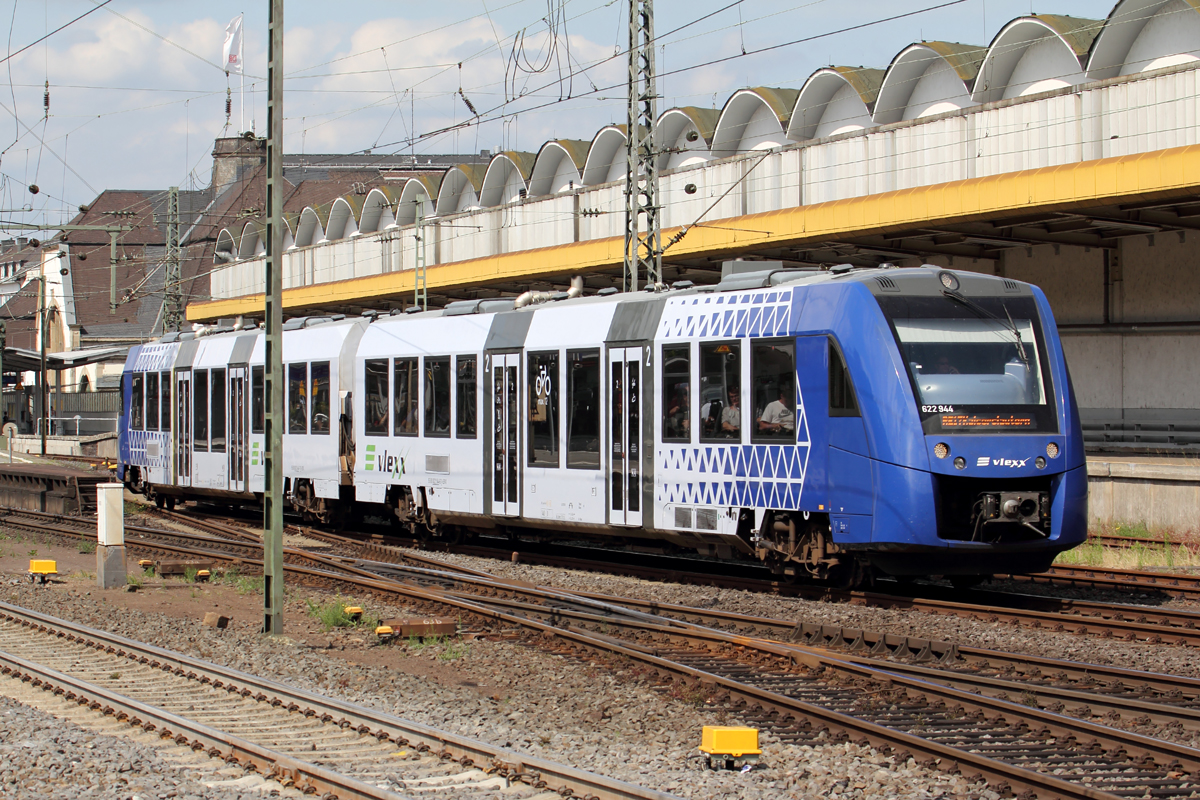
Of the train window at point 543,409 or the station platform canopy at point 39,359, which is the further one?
the station platform canopy at point 39,359

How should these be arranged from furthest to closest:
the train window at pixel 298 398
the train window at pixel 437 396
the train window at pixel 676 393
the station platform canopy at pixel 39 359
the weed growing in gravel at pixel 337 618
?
the station platform canopy at pixel 39 359, the train window at pixel 298 398, the train window at pixel 437 396, the train window at pixel 676 393, the weed growing in gravel at pixel 337 618

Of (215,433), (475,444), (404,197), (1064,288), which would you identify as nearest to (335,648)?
(475,444)

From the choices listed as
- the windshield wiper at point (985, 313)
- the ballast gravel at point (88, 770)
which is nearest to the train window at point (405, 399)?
the windshield wiper at point (985, 313)

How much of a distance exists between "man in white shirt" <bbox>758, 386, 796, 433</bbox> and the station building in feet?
26.5

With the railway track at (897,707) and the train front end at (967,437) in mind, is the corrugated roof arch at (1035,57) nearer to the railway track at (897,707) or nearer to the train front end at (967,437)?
the train front end at (967,437)

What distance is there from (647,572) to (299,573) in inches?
167

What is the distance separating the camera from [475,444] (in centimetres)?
1705

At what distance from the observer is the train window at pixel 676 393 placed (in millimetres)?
13953

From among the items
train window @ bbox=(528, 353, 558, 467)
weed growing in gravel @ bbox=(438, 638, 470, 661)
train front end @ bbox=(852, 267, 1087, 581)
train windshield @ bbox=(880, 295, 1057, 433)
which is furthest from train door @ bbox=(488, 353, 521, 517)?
train windshield @ bbox=(880, 295, 1057, 433)

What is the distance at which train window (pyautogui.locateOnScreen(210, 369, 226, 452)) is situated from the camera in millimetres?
22922

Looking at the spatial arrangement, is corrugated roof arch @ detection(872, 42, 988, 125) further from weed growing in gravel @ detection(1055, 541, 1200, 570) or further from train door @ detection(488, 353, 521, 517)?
train door @ detection(488, 353, 521, 517)

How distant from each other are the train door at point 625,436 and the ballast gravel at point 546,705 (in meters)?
3.01

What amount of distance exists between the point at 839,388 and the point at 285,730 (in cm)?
636

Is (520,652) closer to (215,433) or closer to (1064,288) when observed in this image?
(215,433)
